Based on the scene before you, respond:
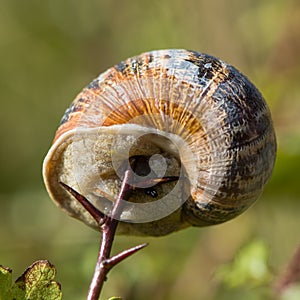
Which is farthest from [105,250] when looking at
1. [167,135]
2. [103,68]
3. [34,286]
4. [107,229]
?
[103,68]

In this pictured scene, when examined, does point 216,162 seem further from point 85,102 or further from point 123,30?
point 123,30

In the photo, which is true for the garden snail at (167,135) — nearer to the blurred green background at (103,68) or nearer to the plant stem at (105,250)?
the plant stem at (105,250)

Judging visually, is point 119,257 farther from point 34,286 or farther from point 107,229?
point 34,286

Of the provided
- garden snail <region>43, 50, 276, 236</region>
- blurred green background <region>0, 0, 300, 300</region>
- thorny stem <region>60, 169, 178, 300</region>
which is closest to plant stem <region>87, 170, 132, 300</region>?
thorny stem <region>60, 169, 178, 300</region>

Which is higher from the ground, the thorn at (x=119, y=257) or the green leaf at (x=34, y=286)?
the thorn at (x=119, y=257)

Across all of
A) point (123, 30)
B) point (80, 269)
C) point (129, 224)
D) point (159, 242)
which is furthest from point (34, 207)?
point (129, 224)

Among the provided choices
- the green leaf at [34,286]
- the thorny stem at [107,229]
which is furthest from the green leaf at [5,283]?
the thorny stem at [107,229]
